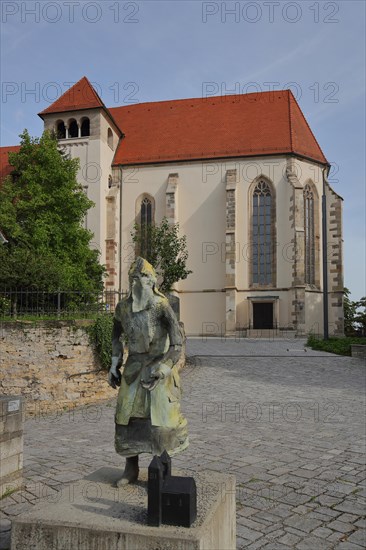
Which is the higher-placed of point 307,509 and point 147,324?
point 147,324

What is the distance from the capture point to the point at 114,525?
105 inches

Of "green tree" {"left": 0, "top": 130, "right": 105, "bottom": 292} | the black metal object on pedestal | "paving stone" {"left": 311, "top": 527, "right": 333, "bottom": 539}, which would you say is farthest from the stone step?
the black metal object on pedestal

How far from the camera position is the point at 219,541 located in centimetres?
287

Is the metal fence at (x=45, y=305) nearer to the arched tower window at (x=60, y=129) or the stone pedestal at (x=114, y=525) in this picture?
the stone pedestal at (x=114, y=525)

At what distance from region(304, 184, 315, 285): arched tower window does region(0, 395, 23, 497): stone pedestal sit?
2736cm

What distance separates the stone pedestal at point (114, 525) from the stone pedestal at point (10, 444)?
91.6 inches

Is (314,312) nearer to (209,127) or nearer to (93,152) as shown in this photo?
(209,127)

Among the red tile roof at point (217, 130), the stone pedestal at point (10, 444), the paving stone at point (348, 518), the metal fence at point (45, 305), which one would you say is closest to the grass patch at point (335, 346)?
the metal fence at point (45, 305)

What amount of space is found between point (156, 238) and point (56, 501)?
20262 mm

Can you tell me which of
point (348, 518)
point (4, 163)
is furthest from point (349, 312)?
point (348, 518)

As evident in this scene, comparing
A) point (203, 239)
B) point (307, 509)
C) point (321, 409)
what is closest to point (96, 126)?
point (203, 239)

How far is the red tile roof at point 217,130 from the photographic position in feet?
104

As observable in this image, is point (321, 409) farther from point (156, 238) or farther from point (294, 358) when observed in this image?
point (156, 238)

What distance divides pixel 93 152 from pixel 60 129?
10.3 feet
